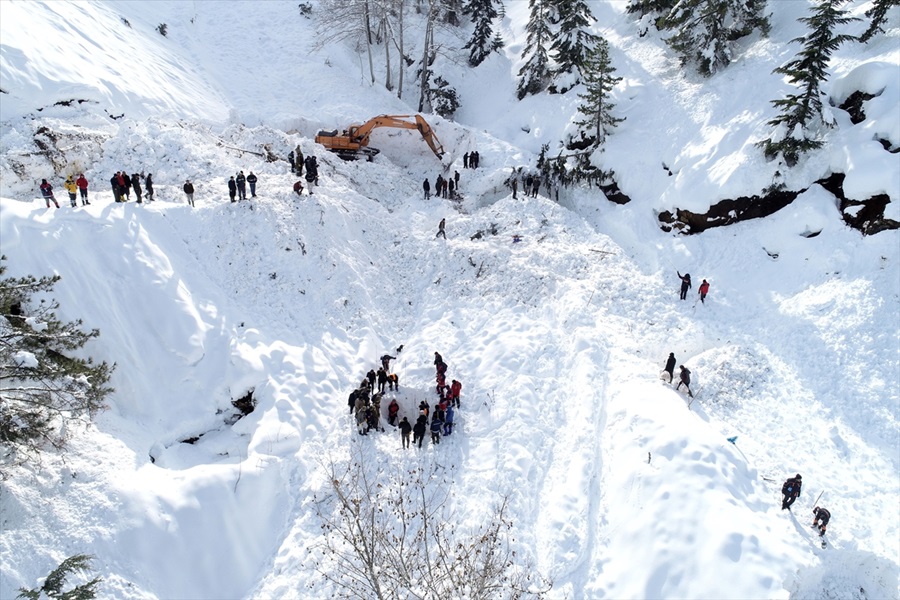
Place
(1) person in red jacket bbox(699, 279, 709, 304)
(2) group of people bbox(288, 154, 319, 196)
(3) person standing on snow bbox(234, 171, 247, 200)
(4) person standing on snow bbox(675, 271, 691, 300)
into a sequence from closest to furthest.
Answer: (1) person in red jacket bbox(699, 279, 709, 304) → (4) person standing on snow bbox(675, 271, 691, 300) → (3) person standing on snow bbox(234, 171, 247, 200) → (2) group of people bbox(288, 154, 319, 196)

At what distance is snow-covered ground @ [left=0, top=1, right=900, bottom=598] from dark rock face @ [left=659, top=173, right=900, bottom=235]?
34cm

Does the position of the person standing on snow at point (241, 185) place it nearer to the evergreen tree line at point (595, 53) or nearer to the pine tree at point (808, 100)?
the evergreen tree line at point (595, 53)

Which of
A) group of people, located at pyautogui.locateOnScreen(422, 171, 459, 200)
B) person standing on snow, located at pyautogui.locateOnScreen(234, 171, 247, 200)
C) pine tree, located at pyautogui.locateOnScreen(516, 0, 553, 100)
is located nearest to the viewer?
person standing on snow, located at pyautogui.locateOnScreen(234, 171, 247, 200)

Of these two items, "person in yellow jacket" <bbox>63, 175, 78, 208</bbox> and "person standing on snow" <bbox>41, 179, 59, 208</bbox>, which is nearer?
"person standing on snow" <bbox>41, 179, 59, 208</bbox>

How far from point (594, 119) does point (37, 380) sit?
2372cm

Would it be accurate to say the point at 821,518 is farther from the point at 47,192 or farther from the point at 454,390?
the point at 47,192

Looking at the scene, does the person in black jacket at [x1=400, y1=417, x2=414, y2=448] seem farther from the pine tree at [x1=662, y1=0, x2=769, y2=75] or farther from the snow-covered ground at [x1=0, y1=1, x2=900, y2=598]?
the pine tree at [x1=662, y1=0, x2=769, y2=75]

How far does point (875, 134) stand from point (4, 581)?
2691 centimetres

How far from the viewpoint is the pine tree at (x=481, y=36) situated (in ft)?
123

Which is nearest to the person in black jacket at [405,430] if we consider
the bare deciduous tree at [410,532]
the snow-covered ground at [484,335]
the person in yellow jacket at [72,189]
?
the snow-covered ground at [484,335]

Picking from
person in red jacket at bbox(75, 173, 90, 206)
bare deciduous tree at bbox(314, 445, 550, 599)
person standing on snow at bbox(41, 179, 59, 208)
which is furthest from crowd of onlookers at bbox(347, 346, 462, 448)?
person standing on snow at bbox(41, 179, 59, 208)

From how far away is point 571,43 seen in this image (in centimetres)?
2972

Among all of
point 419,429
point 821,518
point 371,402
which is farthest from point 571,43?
point 821,518

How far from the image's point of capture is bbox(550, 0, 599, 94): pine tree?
28953 mm
